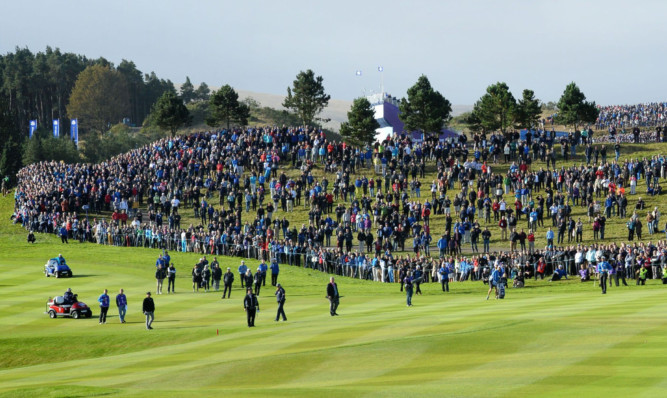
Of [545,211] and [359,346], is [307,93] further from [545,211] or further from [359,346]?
[359,346]

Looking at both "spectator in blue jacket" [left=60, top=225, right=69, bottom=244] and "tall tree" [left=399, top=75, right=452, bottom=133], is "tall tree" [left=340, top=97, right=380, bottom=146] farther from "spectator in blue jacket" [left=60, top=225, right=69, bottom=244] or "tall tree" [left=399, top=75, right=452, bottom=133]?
"spectator in blue jacket" [left=60, top=225, right=69, bottom=244]

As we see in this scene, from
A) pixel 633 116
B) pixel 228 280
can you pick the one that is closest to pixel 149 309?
pixel 228 280

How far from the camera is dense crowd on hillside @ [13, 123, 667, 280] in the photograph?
59500 millimetres

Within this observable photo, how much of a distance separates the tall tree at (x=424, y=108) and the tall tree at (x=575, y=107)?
39.5 feet

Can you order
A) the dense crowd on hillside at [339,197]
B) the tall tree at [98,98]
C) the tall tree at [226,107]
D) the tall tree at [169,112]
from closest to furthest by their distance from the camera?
the dense crowd on hillside at [339,197]
the tall tree at [226,107]
the tall tree at [169,112]
the tall tree at [98,98]

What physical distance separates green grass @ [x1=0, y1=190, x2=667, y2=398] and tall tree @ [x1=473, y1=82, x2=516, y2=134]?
43.3 metres

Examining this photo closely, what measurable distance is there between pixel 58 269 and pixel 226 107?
1988 inches

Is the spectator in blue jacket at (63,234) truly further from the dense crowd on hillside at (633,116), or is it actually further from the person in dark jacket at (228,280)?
the dense crowd on hillside at (633,116)

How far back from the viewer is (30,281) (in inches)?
2181

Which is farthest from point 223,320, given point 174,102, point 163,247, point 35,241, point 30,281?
point 174,102

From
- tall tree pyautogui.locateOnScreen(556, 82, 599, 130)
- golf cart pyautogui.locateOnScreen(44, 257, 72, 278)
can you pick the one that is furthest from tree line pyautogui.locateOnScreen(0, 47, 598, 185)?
golf cart pyautogui.locateOnScreen(44, 257, 72, 278)

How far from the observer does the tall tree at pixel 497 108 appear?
9012 centimetres

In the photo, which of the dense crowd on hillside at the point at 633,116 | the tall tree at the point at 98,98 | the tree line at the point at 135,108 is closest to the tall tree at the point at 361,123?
the tree line at the point at 135,108

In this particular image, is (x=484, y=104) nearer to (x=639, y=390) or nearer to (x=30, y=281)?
(x=30, y=281)
